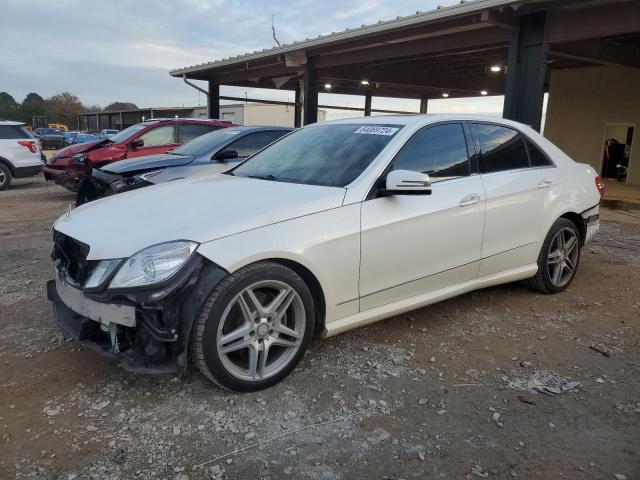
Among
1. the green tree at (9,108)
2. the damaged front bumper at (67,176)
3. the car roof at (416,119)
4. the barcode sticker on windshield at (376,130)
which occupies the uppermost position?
the green tree at (9,108)

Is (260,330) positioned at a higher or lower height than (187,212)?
lower

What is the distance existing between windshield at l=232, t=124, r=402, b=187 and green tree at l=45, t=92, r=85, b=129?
88.0 m

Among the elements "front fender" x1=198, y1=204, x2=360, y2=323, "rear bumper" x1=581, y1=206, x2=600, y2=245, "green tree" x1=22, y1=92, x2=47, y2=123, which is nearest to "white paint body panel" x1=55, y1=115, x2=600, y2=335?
"front fender" x1=198, y1=204, x2=360, y2=323

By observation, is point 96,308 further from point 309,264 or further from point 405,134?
point 405,134

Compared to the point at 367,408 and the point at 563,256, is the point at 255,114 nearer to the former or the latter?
the point at 563,256

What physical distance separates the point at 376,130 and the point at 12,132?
1196 cm

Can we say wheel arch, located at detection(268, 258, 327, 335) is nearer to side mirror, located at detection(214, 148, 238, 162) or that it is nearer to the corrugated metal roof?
side mirror, located at detection(214, 148, 238, 162)

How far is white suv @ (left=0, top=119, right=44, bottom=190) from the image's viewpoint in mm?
12570

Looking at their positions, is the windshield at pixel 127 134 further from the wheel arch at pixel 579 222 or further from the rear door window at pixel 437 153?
the wheel arch at pixel 579 222

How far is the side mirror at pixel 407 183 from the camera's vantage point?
10.7 feet

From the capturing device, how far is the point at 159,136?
10.3 metres

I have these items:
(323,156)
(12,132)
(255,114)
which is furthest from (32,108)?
(323,156)

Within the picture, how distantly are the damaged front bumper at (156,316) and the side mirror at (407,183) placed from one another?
1.21m

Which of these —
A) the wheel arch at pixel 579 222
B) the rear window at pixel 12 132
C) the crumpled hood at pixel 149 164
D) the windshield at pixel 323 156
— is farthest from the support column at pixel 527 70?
the rear window at pixel 12 132
